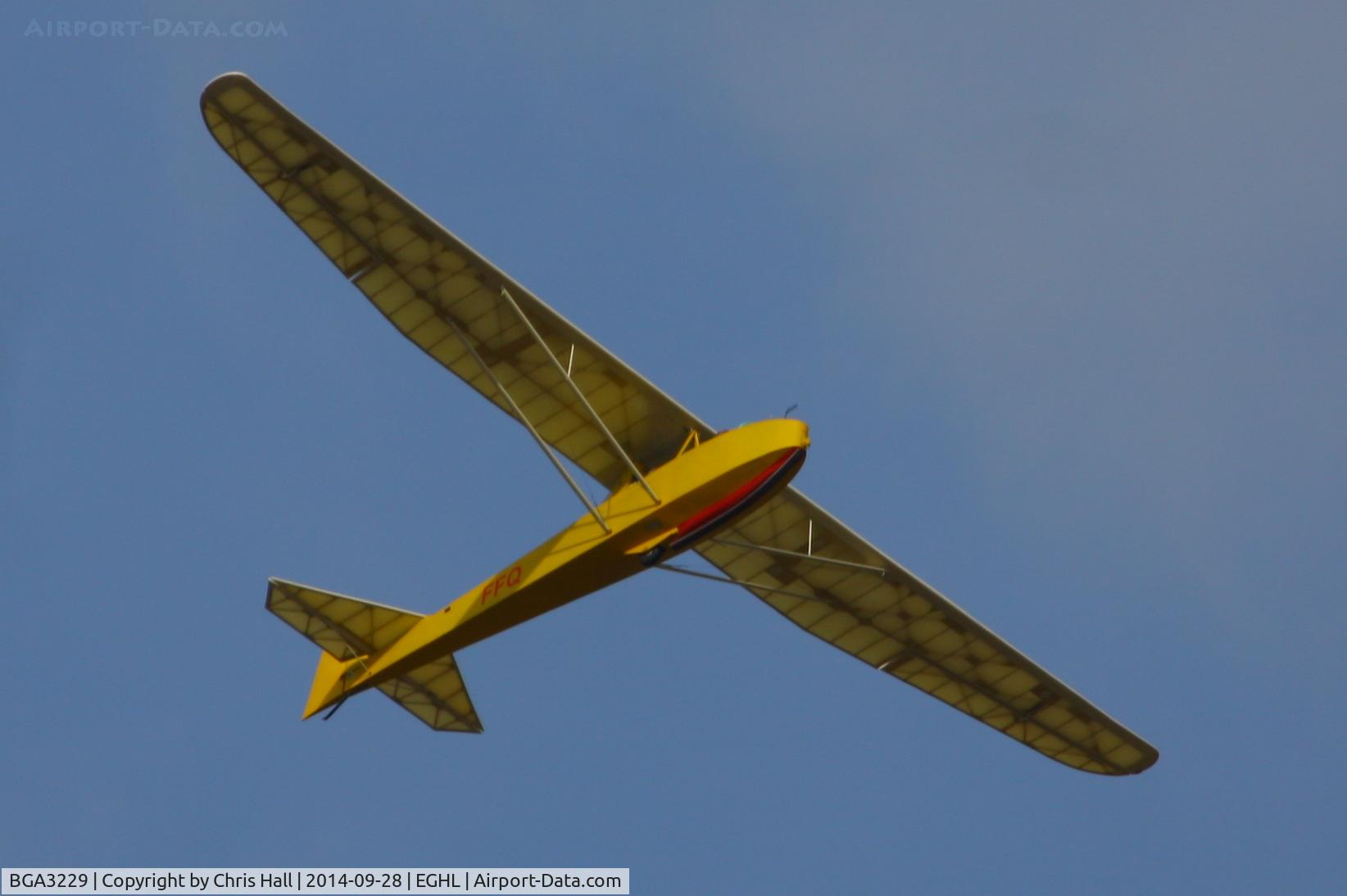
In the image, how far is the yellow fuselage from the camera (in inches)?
1235

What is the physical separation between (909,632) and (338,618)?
433 inches

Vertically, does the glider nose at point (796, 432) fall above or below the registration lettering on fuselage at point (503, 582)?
above

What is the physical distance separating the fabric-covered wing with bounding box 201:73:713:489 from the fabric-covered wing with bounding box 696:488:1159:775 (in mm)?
3055

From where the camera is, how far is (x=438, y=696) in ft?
124

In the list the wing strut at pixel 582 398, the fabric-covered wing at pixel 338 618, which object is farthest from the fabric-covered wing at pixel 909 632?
the fabric-covered wing at pixel 338 618

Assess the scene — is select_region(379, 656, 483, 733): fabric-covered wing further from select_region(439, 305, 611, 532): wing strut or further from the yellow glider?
select_region(439, 305, 611, 532): wing strut

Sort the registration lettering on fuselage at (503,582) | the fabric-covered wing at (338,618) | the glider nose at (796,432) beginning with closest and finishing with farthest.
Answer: the glider nose at (796,432) → the registration lettering on fuselage at (503,582) → the fabric-covered wing at (338,618)

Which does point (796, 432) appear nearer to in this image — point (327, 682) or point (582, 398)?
point (582, 398)

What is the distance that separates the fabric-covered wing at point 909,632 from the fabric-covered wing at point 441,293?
3.06 metres

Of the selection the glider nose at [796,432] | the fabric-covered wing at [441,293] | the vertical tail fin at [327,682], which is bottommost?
the vertical tail fin at [327,682]

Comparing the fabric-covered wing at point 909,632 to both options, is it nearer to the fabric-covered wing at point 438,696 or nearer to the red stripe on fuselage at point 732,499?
the red stripe on fuselage at point 732,499

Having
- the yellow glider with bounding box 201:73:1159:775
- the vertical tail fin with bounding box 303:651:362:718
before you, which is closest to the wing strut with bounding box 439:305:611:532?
the yellow glider with bounding box 201:73:1159:775

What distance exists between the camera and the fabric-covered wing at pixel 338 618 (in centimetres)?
3547

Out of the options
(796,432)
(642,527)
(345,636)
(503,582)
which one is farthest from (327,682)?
(796,432)
